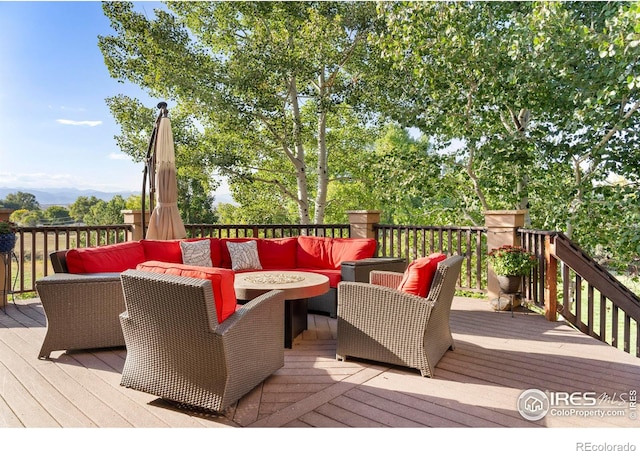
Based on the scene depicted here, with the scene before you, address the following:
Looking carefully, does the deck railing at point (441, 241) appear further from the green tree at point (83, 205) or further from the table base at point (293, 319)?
the green tree at point (83, 205)

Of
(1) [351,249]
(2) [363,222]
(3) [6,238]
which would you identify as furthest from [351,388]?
(3) [6,238]

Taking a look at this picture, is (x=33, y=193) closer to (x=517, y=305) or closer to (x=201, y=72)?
(x=201, y=72)

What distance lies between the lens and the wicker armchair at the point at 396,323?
267 cm

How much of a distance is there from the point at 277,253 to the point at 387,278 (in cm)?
184

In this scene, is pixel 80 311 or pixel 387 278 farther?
pixel 387 278

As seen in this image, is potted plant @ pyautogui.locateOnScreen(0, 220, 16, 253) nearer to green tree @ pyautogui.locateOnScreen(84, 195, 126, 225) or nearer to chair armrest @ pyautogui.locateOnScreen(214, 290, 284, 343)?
chair armrest @ pyautogui.locateOnScreen(214, 290, 284, 343)

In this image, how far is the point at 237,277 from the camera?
369 centimetres

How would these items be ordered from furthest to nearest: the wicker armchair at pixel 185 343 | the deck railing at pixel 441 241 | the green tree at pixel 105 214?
the green tree at pixel 105 214, the deck railing at pixel 441 241, the wicker armchair at pixel 185 343

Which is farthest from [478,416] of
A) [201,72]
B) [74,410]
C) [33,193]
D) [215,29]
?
[215,29]

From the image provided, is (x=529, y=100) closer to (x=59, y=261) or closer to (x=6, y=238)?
(x=59, y=261)

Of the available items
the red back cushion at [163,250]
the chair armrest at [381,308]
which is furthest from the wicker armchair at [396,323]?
the red back cushion at [163,250]

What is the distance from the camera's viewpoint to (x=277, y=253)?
4.91 meters

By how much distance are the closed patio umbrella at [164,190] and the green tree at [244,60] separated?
467 cm

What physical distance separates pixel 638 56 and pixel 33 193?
7.92m
